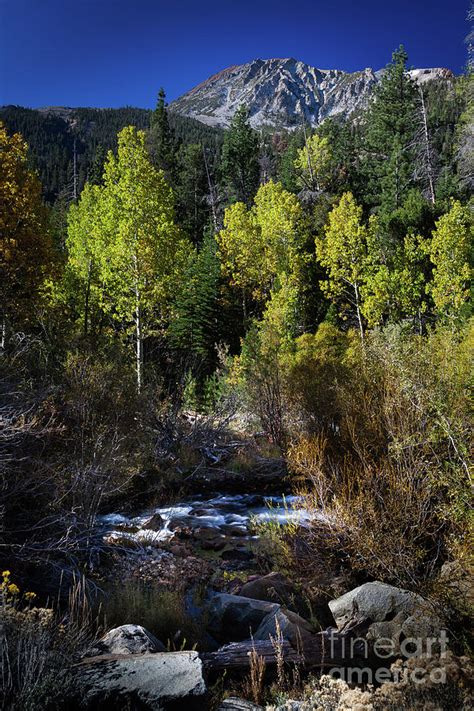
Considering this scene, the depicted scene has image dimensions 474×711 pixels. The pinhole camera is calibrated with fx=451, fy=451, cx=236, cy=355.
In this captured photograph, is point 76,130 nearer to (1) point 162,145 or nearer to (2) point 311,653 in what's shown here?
(1) point 162,145

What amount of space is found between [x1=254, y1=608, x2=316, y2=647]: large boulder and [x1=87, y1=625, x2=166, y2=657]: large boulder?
1.19m

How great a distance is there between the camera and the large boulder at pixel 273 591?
5.66 meters

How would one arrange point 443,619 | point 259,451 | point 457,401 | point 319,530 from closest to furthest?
point 443,619 < point 457,401 < point 319,530 < point 259,451

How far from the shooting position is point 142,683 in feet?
10.5

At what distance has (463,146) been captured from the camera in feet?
35.9

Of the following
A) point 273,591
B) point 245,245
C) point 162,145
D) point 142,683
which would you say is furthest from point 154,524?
point 162,145

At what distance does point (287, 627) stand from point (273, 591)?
1.10m

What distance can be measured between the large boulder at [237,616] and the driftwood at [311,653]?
41 cm

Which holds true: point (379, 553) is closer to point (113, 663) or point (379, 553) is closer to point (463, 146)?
point (113, 663)

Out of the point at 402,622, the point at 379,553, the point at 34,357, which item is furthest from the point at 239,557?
the point at 34,357

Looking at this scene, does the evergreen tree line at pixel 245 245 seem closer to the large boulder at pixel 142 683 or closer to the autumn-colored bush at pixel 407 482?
the autumn-colored bush at pixel 407 482

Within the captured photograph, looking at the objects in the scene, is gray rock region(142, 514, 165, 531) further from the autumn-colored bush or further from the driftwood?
the driftwood

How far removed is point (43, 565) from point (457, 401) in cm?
530

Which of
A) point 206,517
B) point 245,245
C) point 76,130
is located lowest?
point 206,517
